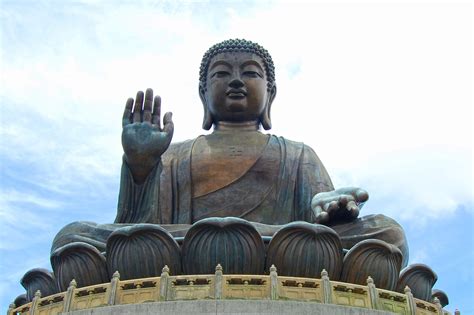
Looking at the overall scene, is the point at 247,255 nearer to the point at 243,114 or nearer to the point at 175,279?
the point at 175,279

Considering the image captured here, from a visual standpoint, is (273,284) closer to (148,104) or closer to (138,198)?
(138,198)

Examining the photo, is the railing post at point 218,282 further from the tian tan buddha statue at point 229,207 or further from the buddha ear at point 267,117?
the buddha ear at point 267,117

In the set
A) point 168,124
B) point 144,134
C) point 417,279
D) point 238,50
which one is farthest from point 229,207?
point 417,279

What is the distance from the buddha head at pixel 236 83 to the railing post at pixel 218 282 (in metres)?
4.35

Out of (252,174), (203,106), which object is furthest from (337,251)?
(203,106)

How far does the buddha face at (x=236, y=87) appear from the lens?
12.0m

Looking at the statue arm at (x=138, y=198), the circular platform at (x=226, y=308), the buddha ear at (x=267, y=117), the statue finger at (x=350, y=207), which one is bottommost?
the circular platform at (x=226, y=308)

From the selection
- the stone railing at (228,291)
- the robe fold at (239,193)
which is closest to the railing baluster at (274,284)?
the stone railing at (228,291)

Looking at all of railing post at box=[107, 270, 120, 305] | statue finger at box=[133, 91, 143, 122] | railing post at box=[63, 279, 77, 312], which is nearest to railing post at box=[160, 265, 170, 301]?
railing post at box=[107, 270, 120, 305]

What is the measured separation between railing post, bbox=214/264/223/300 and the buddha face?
4.35 metres

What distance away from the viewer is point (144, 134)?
10.2m

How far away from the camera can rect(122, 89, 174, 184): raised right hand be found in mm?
10164

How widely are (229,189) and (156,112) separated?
154cm

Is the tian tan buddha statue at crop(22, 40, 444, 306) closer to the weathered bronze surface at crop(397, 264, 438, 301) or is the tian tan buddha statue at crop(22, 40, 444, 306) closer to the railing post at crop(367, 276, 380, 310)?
the weathered bronze surface at crop(397, 264, 438, 301)
